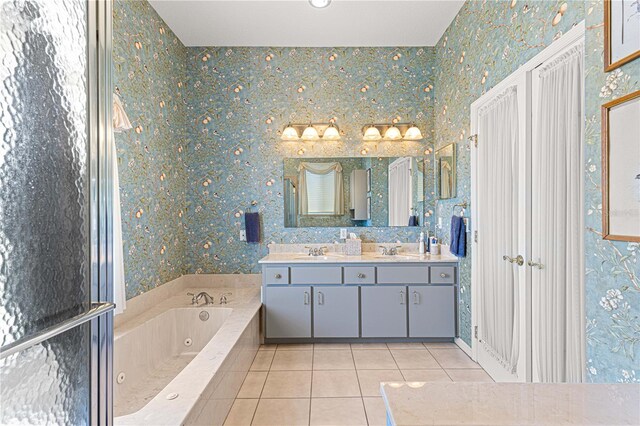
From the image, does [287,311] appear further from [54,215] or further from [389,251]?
[54,215]

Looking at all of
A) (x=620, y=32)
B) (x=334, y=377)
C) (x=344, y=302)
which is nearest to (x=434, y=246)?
(x=344, y=302)

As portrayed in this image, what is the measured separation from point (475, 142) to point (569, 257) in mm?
1346

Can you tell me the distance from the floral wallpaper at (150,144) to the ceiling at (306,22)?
0.30 meters

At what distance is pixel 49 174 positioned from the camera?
0.76 m

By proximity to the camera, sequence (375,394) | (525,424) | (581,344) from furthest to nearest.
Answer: (375,394) < (581,344) < (525,424)

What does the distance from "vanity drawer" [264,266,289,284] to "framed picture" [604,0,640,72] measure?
2726mm

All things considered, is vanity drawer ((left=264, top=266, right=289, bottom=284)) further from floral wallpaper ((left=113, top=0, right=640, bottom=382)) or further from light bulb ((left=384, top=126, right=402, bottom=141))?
light bulb ((left=384, top=126, right=402, bottom=141))

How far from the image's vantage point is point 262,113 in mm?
3869

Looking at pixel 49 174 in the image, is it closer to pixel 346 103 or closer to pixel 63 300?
pixel 63 300

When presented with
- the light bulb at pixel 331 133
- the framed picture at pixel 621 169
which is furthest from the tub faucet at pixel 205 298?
the framed picture at pixel 621 169

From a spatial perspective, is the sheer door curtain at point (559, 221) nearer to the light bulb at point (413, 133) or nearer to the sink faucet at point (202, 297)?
the light bulb at point (413, 133)

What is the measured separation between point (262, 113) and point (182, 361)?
2520 millimetres

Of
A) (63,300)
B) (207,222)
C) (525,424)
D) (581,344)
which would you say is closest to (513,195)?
(581,344)

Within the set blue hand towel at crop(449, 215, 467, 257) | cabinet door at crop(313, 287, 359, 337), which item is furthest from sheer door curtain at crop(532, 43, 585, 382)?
cabinet door at crop(313, 287, 359, 337)
